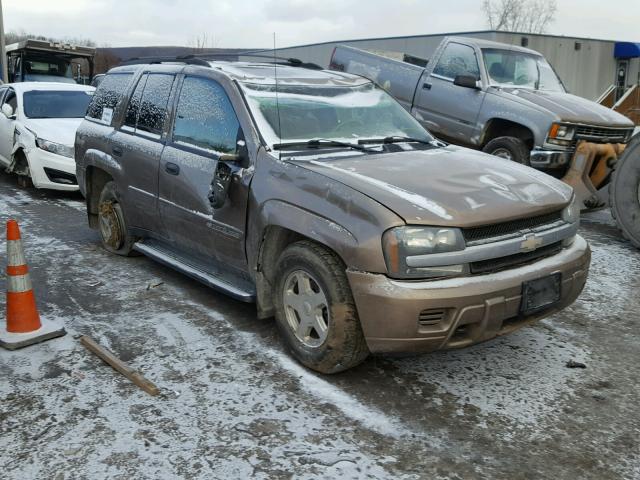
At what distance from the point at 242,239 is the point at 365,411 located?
4.39 ft

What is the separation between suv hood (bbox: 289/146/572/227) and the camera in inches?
122

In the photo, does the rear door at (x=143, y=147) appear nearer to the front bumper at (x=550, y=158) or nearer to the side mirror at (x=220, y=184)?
the side mirror at (x=220, y=184)

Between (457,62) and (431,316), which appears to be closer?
(431,316)

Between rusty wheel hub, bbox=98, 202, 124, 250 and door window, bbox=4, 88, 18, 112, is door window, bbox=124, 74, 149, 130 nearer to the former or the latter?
rusty wheel hub, bbox=98, 202, 124, 250

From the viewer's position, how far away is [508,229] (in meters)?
3.30

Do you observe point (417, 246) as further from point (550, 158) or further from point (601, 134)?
point (601, 134)

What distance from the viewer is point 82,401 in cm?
321

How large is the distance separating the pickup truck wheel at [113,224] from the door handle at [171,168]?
114cm

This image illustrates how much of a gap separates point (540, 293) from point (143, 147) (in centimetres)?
318

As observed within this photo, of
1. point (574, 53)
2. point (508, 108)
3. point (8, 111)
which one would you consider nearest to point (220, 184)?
point (508, 108)

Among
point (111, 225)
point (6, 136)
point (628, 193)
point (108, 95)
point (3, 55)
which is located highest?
point (3, 55)

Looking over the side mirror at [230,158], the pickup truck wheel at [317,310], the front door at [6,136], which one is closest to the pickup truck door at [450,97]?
the side mirror at [230,158]

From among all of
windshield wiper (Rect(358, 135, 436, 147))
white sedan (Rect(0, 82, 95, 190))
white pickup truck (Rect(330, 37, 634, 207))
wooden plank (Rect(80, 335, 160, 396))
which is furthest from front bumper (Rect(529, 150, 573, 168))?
white sedan (Rect(0, 82, 95, 190))

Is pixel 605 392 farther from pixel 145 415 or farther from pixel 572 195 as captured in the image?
pixel 145 415
